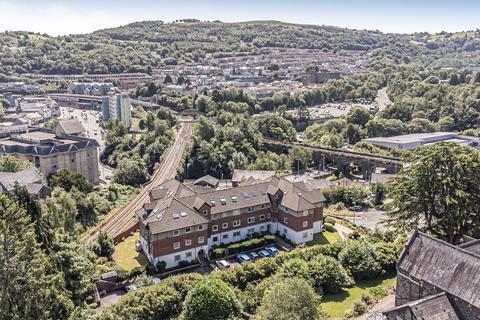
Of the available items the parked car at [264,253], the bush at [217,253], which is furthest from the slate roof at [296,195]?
the bush at [217,253]

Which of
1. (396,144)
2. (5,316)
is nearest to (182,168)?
(396,144)

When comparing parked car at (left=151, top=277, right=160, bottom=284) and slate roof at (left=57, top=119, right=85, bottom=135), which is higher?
slate roof at (left=57, top=119, right=85, bottom=135)

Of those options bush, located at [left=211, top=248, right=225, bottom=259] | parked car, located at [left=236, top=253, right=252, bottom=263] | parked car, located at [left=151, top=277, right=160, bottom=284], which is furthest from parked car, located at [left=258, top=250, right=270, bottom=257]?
parked car, located at [left=151, top=277, right=160, bottom=284]

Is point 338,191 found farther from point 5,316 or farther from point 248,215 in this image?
point 5,316

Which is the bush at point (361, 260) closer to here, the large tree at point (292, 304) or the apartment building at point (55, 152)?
the large tree at point (292, 304)

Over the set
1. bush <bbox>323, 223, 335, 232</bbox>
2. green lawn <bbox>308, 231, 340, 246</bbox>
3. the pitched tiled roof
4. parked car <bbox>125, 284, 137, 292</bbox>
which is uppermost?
the pitched tiled roof

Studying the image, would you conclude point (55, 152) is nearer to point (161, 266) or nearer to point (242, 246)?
point (161, 266)

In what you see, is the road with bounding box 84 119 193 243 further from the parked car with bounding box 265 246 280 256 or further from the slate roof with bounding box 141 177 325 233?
the parked car with bounding box 265 246 280 256
